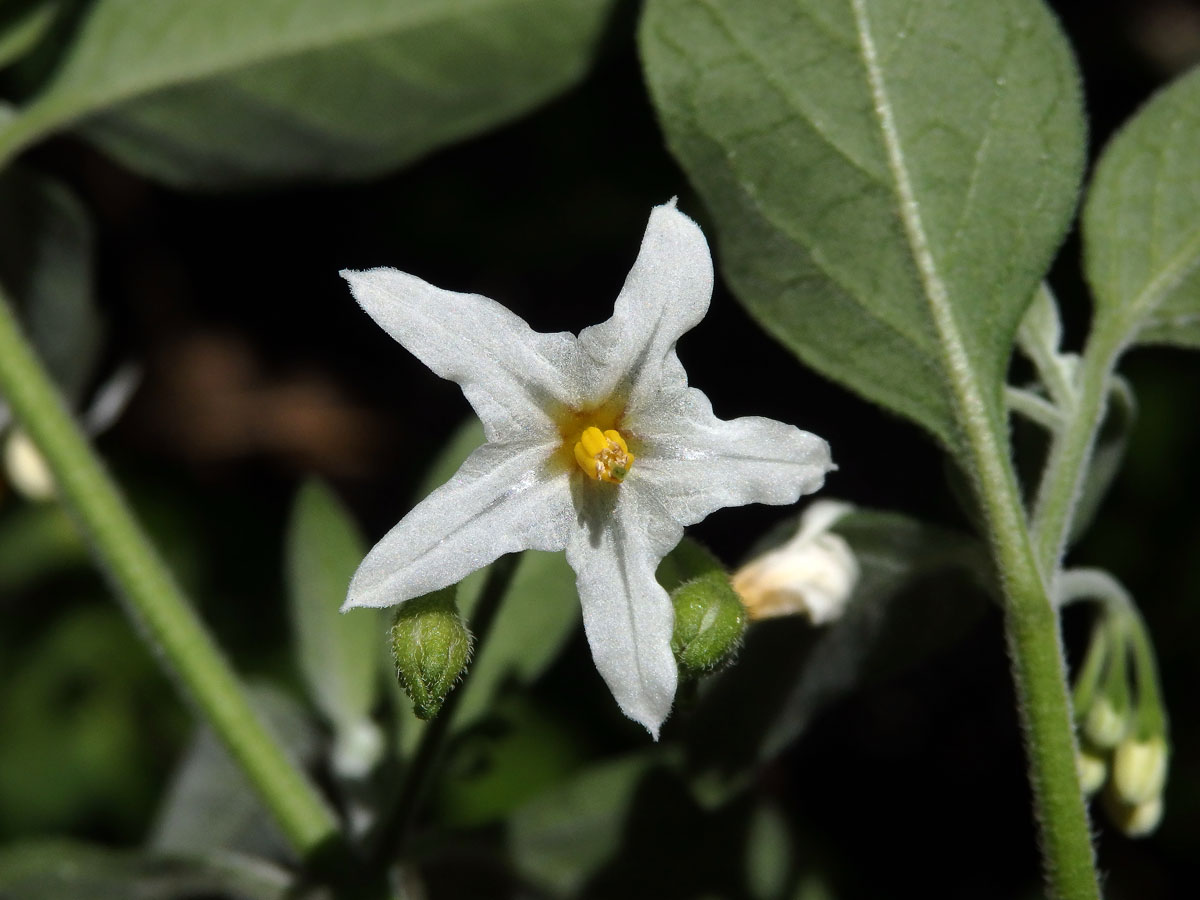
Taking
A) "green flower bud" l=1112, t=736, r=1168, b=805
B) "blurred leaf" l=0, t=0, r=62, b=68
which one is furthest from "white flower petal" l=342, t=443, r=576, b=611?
"blurred leaf" l=0, t=0, r=62, b=68

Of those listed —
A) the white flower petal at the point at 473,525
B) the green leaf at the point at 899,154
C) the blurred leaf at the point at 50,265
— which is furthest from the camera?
the blurred leaf at the point at 50,265

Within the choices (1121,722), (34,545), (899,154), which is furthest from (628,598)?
(34,545)

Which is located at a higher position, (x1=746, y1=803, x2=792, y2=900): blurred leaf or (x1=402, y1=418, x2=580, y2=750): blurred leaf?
(x1=402, y1=418, x2=580, y2=750): blurred leaf

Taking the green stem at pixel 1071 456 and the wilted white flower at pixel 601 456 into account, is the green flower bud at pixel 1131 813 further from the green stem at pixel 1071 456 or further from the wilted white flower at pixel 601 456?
the wilted white flower at pixel 601 456

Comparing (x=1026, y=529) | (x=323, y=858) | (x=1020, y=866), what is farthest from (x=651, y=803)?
(x=1020, y=866)

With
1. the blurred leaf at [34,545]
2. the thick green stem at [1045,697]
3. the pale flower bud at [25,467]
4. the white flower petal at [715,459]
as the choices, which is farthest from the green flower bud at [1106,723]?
the blurred leaf at [34,545]

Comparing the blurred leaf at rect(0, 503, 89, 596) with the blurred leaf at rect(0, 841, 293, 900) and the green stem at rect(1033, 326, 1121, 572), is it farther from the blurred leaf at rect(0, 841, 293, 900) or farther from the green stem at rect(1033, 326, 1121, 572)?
the green stem at rect(1033, 326, 1121, 572)
